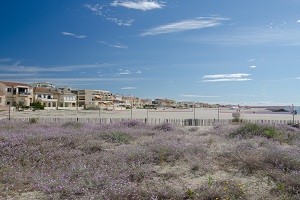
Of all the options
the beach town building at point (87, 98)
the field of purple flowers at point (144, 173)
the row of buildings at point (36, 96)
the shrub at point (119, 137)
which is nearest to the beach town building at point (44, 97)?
the row of buildings at point (36, 96)

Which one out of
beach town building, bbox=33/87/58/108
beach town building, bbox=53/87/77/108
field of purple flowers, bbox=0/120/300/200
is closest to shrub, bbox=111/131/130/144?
field of purple flowers, bbox=0/120/300/200

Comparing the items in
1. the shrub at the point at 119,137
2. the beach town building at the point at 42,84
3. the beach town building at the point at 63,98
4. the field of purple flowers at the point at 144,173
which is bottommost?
the field of purple flowers at the point at 144,173

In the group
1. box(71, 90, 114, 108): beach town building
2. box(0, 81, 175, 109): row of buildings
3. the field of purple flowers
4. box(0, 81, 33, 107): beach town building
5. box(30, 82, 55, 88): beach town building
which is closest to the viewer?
the field of purple flowers

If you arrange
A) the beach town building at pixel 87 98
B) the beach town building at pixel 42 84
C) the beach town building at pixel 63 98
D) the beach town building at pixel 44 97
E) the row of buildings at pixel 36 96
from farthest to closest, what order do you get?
1. the beach town building at pixel 87 98
2. the beach town building at pixel 42 84
3. the beach town building at pixel 63 98
4. the beach town building at pixel 44 97
5. the row of buildings at pixel 36 96

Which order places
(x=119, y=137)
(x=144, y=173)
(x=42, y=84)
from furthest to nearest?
(x=42, y=84) → (x=119, y=137) → (x=144, y=173)

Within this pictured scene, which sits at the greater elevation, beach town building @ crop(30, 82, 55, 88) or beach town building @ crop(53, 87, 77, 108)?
beach town building @ crop(30, 82, 55, 88)

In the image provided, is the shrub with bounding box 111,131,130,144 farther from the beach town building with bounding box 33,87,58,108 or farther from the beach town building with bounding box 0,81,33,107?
the beach town building with bounding box 33,87,58,108

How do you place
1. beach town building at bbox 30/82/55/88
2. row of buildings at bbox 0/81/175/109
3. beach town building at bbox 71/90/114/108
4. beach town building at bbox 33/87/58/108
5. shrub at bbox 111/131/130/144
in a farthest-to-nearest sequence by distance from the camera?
beach town building at bbox 71/90/114/108 → beach town building at bbox 30/82/55/88 → beach town building at bbox 33/87/58/108 → row of buildings at bbox 0/81/175/109 → shrub at bbox 111/131/130/144

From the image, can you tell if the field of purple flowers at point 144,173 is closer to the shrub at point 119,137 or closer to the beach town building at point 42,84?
the shrub at point 119,137

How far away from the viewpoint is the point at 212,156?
28.5 feet

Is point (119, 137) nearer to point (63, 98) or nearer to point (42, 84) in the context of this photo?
point (63, 98)

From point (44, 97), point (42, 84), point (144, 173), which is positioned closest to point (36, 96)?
point (44, 97)

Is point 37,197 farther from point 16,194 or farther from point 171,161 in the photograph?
point 171,161

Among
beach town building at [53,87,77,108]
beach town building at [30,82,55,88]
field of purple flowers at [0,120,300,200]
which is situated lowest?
field of purple flowers at [0,120,300,200]
